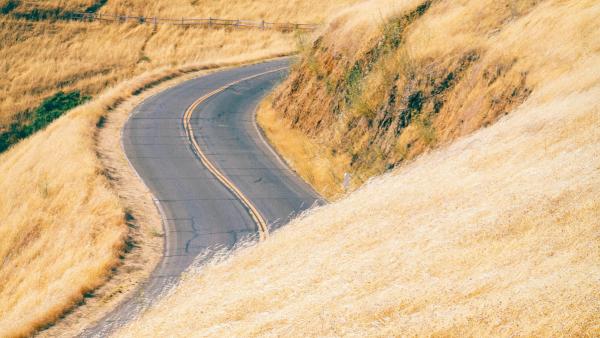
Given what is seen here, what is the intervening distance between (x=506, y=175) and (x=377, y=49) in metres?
15.2

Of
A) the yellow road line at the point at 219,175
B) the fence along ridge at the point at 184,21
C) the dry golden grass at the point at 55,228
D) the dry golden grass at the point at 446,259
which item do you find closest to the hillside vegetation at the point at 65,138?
the dry golden grass at the point at 55,228

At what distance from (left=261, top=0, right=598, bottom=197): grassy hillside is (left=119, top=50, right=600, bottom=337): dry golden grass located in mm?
3877

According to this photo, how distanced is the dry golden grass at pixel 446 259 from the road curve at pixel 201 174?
6.72ft

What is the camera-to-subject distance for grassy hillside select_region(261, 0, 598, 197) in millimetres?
21062

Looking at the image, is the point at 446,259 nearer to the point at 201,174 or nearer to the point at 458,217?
the point at 458,217

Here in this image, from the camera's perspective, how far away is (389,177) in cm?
1903

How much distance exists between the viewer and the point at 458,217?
12.5m

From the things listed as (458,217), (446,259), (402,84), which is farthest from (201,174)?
(446,259)

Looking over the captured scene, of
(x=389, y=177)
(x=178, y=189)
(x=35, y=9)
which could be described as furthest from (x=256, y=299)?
(x=35, y=9)

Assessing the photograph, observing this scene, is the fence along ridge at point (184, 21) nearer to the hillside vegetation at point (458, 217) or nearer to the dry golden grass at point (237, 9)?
the dry golden grass at point (237, 9)

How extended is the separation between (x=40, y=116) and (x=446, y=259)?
37.3m

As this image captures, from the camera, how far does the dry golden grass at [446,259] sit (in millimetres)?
8789

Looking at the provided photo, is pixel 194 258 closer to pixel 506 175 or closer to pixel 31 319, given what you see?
pixel 31 319

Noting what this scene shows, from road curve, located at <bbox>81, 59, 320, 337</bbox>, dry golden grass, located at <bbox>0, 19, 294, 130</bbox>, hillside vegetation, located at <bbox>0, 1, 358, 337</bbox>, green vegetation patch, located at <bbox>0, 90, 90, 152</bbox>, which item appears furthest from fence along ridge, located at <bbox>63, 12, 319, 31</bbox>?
road curve, located at <bbox>81, 59, 320, 337</bbox>
